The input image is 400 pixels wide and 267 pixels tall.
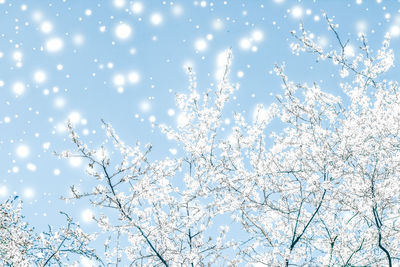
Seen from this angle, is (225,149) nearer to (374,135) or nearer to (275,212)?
(275,212)

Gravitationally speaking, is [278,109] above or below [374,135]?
above

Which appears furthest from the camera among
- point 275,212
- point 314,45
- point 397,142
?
point 275,212

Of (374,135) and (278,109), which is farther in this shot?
(278,109)

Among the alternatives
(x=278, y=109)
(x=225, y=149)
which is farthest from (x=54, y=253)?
(x=278, y=109)

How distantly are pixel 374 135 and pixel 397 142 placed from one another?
34cm

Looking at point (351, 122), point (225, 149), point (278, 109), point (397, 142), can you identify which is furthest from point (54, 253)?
point (397, 142)

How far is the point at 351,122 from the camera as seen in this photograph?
18.1 ft

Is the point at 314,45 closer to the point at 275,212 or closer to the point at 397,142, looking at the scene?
the point at 397,142

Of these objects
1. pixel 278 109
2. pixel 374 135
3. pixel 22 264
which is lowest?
pixel 22 264

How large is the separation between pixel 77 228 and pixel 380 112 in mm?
4829

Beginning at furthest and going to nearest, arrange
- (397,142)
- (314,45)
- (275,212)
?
(275,212)
(314,45)
(397,142)

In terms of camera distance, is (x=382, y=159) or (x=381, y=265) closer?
(x=382, y=159)

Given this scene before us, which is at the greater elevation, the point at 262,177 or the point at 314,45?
the point at 314,45

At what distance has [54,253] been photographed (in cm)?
587
